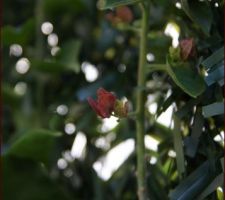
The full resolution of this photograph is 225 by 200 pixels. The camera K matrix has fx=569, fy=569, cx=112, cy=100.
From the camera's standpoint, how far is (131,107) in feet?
2.79

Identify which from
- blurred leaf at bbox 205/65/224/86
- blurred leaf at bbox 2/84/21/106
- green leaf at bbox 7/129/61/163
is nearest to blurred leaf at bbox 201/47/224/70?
blurred leaf at bbox 205/65/224/86

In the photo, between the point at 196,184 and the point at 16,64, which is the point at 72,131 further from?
the point at 196,184

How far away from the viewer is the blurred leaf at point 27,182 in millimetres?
869

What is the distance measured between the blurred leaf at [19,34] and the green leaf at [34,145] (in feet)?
0.60

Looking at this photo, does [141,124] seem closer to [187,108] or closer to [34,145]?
[187,108]

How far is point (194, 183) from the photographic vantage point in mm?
519

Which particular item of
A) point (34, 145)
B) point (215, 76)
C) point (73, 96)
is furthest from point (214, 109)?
point (73, 96)

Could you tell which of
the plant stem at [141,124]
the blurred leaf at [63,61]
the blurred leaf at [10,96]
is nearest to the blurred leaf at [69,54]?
the blurred leaf at [63,61]

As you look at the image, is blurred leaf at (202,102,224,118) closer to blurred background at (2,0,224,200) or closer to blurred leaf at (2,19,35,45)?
blurred background at (2,0,224,200)

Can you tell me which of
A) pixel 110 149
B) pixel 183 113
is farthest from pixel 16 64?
pixel 183 113

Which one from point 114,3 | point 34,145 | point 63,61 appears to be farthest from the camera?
point 63,61

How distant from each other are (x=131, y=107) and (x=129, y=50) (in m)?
0.13

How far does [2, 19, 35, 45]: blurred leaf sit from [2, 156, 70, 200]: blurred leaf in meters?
0.20

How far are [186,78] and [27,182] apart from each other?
46 cm
